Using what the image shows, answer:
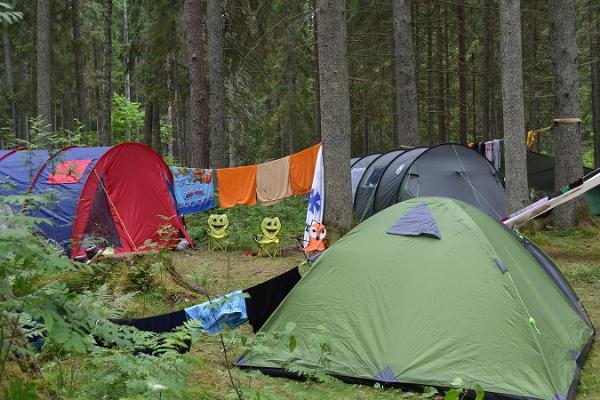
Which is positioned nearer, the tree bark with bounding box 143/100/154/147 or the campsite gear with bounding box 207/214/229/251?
the campsite gear with bounding box 207/214/229/251

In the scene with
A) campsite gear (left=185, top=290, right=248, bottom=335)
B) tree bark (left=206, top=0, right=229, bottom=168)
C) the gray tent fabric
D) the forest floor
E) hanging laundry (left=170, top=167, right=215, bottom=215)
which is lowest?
the forest floor

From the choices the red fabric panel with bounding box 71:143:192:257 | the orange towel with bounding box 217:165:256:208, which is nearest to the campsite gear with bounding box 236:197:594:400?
the red fabric panel with bounding box 71:143:192:257

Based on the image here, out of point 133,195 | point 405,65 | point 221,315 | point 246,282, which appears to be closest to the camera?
point 221,315

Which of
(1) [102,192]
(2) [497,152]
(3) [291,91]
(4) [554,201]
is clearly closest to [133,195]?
(1) [102,192]

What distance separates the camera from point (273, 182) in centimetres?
1147

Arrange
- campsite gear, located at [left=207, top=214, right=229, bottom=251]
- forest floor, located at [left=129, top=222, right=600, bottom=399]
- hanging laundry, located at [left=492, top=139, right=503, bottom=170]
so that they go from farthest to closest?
hanging laundry, located at [left=492, top=139, right=503, bottom=170], campsite gear, located at [left=207, top=214, right=229, bottom=251], forest floor, located at [left=129, top=222, right=600, bottom=399]

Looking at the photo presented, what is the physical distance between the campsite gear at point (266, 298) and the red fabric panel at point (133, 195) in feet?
12.7

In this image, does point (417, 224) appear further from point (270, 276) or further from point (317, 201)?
point (317, 201)

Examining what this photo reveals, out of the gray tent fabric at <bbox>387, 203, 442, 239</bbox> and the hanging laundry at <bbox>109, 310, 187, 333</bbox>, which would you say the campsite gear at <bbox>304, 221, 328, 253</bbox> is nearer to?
the gray tent fabric at <bbox>387, 203, 442, 239</bbox>

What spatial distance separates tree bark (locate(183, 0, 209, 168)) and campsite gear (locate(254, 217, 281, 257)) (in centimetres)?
422

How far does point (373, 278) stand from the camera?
4.34 m

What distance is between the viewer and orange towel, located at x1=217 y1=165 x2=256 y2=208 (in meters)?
11.6

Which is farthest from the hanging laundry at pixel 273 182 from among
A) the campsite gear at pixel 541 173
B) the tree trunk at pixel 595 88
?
the tree trunk at pixel 595 88

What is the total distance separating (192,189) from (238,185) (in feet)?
3.85
